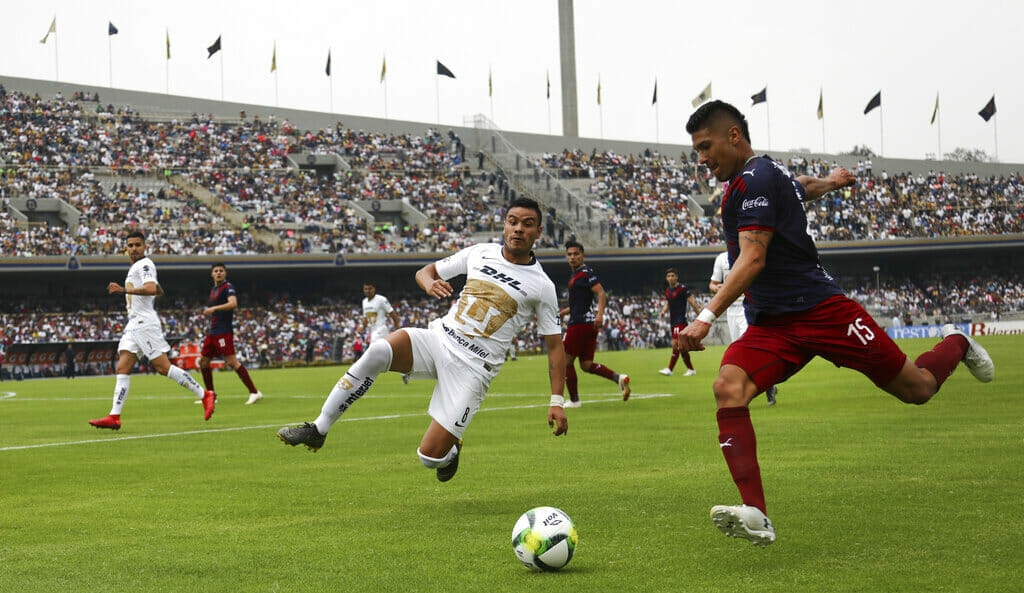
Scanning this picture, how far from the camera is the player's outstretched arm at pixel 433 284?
7.36m

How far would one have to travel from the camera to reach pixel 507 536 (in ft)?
19.2

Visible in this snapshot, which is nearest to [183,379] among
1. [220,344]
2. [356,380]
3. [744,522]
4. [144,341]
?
[144,341]

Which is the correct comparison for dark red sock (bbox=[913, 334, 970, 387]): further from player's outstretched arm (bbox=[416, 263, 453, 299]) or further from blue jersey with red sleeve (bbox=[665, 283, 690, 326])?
blue jersey with red sleeve (bbox=[665, 283, 690, 326])

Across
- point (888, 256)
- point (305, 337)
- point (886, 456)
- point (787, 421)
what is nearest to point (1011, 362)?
point (787, 421)

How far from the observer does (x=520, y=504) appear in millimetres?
6926

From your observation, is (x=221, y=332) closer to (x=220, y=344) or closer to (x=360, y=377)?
(x=220, y=344)

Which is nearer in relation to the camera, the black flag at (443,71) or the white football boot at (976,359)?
the white football boot at (976,359)

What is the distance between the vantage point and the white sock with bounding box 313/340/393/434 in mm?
7461

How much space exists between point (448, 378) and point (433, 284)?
2.34 ft

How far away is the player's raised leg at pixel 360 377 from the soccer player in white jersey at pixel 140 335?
7189 mm

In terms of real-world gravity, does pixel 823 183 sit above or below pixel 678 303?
above

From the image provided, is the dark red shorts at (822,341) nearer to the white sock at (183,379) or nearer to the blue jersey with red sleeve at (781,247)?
the blue jersey with red sleeve at (781,247)

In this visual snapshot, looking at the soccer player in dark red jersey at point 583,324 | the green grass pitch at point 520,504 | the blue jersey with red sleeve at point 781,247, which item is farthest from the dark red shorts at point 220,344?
the blue jersey with red sleeve at point 781,247

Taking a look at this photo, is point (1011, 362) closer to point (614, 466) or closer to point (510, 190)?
point (614, 466)
